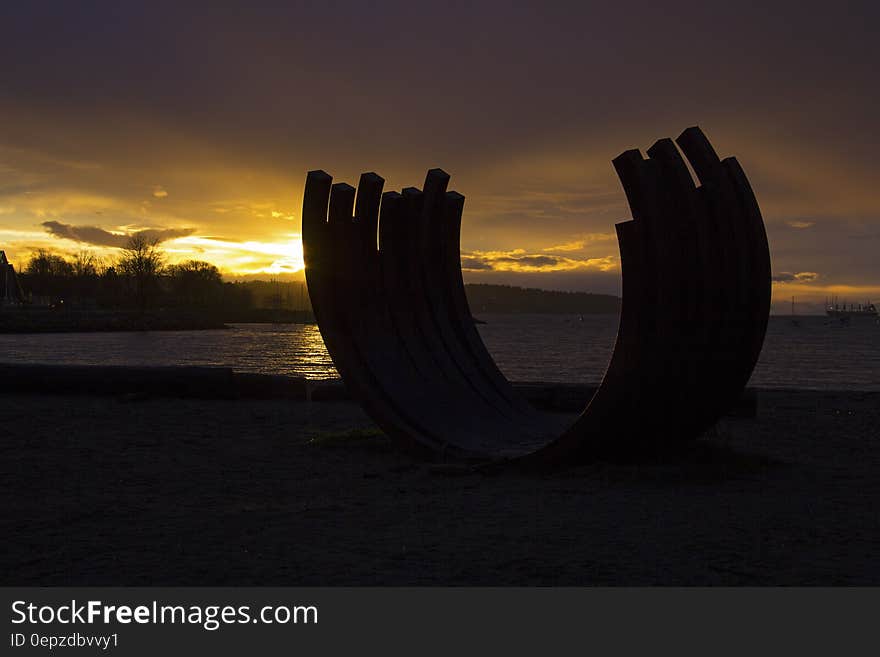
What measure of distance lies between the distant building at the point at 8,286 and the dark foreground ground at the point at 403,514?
9343 centimetres

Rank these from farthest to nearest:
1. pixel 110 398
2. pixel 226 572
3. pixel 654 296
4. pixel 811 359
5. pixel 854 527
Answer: pixel 811 359
pixel 110 398
pixel 654 296
pixel 854 527
pixel 226 572

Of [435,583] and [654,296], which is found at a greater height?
[654,296]

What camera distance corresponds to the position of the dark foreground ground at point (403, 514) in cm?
397

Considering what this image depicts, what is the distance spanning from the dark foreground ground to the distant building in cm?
9343

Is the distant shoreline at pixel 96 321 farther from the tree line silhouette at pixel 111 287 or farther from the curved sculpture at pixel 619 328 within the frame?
the curved sculpture at pixel 619 328

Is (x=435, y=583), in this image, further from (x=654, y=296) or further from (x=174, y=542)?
(x=654, y=296)

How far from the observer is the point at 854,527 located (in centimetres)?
479

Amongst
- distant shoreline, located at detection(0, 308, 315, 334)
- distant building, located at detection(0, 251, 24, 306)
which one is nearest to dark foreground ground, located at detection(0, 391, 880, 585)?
distant shoreline, located at detection(0, 308, 315, 334)

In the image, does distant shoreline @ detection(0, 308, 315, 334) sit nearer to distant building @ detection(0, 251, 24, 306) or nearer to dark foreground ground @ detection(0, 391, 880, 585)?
distant building @ detection(0, 251, 24, 306)

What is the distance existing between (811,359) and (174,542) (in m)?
51.2

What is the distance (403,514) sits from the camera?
5125 mm

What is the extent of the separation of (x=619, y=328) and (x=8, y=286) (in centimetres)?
10583

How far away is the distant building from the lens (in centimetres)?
9188

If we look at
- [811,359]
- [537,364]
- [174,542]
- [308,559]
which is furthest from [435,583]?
[811,359]
